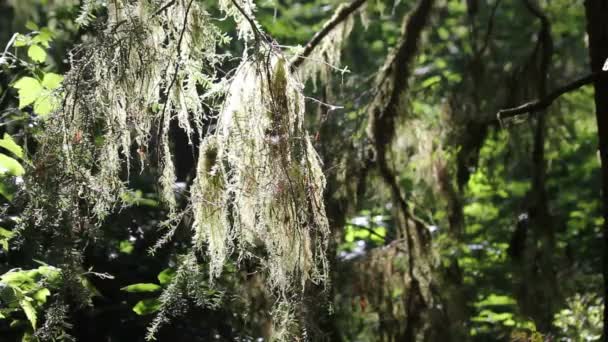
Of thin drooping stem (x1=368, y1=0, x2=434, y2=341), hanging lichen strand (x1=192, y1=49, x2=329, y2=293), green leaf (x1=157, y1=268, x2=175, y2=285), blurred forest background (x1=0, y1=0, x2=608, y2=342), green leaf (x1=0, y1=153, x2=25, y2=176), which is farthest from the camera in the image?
thin drooping stem (x1=368, y1=0, x2=434, y2=341)

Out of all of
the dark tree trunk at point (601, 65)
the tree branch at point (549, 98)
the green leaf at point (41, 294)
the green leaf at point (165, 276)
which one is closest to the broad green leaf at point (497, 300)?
the dark tree trunk at point (601, 65)

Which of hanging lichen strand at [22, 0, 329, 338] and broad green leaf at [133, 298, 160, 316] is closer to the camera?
hanging lichen strand at [22, 0, 329, 338]

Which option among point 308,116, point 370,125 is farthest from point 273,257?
point 308,116

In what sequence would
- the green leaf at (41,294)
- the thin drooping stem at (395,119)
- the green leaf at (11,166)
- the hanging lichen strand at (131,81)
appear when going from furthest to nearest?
the thin drooping stem at (395,119) → the green leaf at (41,294) → the green leaf at (11,166) → the hanging lichen strand at (131,81)

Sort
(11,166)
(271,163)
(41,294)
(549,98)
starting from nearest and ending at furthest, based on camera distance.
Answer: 1. (271,163)
2. (11,166)
3. (41,294)
4. (549,98)

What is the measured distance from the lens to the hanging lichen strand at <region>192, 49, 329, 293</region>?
1809 mm

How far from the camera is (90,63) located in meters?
1.99

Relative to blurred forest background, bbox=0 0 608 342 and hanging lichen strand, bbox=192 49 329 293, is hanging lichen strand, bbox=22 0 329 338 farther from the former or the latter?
blurred forest background, bbox=0 0 608 342

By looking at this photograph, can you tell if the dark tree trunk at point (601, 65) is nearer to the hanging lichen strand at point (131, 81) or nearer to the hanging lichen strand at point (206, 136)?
the hanging lichen strand at point (206, 136)

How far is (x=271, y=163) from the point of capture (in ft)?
5.93

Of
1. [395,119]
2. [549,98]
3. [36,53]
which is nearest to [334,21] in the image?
[395,119]

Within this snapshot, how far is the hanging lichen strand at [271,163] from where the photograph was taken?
1.81m

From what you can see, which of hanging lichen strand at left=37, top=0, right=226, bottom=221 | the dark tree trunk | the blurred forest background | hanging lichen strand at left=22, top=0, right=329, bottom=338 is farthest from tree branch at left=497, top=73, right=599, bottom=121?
hanging lichen strand at left=37, top=0, right=226, bottom=221

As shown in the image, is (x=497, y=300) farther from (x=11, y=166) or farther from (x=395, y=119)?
(x=11, y=166)
